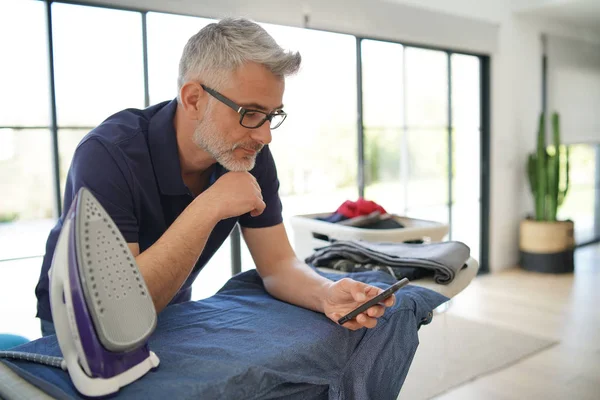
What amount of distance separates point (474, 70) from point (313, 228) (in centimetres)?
257

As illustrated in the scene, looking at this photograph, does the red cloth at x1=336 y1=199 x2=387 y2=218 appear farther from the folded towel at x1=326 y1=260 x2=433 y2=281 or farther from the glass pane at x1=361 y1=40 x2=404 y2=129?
the glass pane at x1=361 y1=40 x2=404 y2=129

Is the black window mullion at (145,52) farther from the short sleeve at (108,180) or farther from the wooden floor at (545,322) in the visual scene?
the wooden floor at (545,322)

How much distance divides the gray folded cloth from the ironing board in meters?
0.18

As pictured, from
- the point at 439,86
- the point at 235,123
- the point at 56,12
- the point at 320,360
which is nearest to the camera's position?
the point at 320,360

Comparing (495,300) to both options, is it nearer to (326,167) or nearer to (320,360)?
(326,167)

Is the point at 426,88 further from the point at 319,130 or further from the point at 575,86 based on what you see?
the point at 575,86

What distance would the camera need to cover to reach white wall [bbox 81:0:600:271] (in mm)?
3133

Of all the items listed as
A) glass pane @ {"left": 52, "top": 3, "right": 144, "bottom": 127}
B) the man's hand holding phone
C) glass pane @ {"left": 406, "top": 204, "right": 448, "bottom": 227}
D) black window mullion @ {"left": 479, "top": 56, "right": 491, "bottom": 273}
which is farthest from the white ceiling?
the man's hand holding phone

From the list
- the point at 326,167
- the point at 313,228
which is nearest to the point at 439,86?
the point at 326,167

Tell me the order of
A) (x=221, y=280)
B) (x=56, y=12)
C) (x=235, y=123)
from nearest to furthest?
(x=235, y=123) < (x=56, y=12) < (x=221, y=280)

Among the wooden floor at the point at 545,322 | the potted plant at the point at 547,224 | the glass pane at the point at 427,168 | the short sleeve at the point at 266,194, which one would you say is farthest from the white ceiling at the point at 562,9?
the short sleeve at the point at 266,194

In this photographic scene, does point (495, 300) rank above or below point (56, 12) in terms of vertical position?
below

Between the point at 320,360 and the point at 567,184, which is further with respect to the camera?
the point at 567,184

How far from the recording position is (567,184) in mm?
4457
